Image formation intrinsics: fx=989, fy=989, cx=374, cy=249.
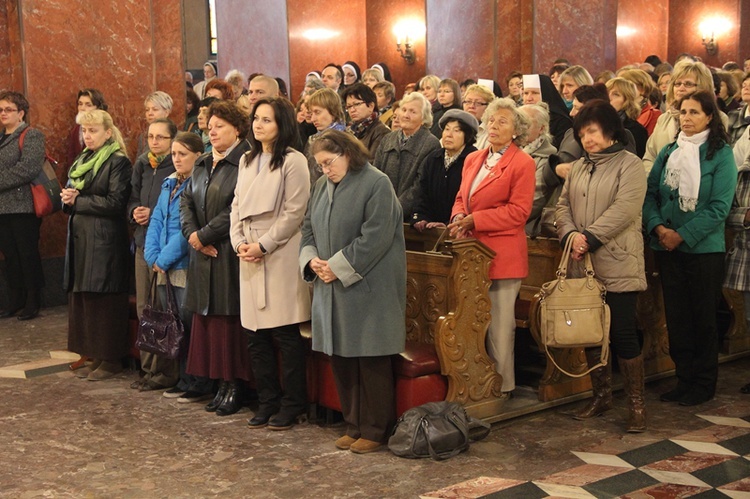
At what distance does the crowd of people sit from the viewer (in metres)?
5.05

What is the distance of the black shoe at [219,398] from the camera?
590 cm

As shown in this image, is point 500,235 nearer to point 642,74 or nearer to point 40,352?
point 642,74

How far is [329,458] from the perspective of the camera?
4.99m

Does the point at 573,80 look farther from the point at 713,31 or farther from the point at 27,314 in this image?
the point at 713,31

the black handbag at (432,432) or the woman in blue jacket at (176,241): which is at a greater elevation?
the woman in blue jacket at (176,241)

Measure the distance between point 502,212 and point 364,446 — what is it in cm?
146

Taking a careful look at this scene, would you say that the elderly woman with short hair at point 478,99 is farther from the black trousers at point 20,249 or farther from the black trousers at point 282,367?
the black trousers at point 20,249

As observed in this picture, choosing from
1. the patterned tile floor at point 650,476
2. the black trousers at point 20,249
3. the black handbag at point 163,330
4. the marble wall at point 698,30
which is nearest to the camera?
the patterned tile floor at point 650,476

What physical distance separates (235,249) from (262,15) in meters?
9.74

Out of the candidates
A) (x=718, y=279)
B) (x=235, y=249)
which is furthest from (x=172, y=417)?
(x=718, y=279)

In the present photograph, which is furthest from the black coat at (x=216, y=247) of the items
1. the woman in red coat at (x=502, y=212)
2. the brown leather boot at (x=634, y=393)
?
the brown leather boot at (x=634, y=393)

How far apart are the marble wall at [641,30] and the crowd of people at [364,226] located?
11.1 metres

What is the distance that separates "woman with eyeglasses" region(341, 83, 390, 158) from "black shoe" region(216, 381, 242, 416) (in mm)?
1964

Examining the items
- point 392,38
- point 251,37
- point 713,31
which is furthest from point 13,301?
point 713,31
